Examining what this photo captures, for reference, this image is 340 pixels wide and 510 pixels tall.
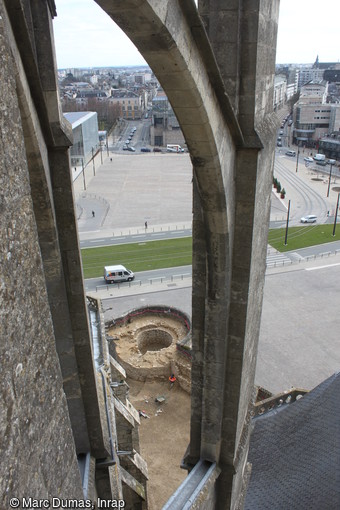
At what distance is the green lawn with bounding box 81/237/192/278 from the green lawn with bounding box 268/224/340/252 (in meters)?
7.19

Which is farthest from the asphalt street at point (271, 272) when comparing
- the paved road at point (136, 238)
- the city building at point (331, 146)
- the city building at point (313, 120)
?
the city building at point (313, 120)

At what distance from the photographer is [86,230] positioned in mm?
37312

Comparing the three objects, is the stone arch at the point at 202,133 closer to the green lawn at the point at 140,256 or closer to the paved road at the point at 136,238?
the green lawn at the point at 140,256

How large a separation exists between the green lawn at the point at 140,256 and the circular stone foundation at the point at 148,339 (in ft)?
23.6

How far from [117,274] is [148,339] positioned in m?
6.36

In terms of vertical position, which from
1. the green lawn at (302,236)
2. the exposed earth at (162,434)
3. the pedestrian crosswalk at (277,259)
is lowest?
the exposed earth at (162,434)

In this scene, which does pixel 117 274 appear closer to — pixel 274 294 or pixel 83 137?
pixel 274 294

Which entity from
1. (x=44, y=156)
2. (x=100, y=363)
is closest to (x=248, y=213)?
(x=44, y=156)

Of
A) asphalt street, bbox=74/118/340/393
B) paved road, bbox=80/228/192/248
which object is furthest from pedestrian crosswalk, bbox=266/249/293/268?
paved road, bbox=80/228/192/248

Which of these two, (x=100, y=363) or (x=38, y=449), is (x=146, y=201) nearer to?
(x=100, y=363)

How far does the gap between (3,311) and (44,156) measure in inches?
152

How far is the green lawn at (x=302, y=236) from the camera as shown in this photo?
33.9m

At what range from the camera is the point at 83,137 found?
206ft

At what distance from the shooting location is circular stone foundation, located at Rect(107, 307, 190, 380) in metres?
19.6
